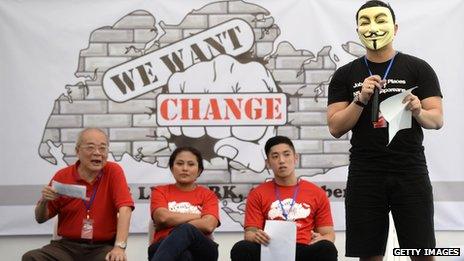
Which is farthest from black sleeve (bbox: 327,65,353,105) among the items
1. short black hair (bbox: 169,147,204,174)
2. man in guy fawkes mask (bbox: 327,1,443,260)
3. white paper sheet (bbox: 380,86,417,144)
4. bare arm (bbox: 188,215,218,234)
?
short black hair (bbox: 169,147,204,174)

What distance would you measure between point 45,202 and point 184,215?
689mm

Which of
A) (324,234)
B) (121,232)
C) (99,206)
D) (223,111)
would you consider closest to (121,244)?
(121,232)

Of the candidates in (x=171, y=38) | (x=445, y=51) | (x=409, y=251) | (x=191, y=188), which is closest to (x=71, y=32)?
(x=171, y=38)

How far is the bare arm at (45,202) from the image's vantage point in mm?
3877

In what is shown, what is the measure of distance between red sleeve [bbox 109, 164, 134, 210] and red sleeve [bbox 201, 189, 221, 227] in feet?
1.25

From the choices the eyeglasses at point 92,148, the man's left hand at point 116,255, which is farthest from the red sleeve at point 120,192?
the man's left hand at point 116,255

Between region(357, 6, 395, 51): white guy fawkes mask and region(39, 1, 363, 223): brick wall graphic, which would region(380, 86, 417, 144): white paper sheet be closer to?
region(357, 6, 395, 51): white guy fawkes mask

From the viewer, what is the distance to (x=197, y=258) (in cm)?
393

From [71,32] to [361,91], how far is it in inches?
90.6

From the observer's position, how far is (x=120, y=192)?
4023mm

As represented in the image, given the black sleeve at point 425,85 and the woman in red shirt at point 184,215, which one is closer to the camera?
the black sleeve at point 425,85

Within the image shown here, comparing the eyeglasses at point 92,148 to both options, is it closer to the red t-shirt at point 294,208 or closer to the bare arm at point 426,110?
the red t-shirt at point 294,208

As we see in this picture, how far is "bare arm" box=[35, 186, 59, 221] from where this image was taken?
3.88 meters

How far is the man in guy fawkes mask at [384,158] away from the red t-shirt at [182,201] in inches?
48.0
